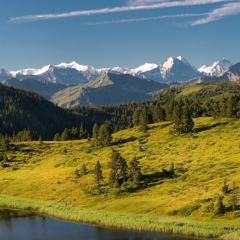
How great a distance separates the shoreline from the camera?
79.1 metres

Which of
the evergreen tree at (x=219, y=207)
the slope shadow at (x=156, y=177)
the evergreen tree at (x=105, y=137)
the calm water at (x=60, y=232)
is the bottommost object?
the calm water at (x=60, y=232)

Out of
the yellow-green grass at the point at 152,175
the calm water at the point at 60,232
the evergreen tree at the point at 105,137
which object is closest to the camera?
the calm water at the point at 60,232

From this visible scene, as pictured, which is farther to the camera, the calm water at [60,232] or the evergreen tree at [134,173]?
the evergreen tree at [134,173]

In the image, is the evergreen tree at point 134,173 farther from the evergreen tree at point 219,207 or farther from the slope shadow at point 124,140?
the slope shadow at point 124,140

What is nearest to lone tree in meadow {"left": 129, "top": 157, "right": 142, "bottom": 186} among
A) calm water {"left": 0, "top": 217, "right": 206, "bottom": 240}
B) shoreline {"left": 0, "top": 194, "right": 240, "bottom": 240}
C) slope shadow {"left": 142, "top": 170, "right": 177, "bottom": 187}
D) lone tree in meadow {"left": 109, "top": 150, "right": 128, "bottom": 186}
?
lone tree in meadow {"left": 109, "top": 150, "right": 128, "bottom": 186}

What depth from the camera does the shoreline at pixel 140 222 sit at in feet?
259

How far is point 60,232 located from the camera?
293ft

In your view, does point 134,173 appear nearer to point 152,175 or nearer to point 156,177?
point 152,175

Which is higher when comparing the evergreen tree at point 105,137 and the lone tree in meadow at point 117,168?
the evergreen tree at point 105,137

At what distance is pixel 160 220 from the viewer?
88188mm

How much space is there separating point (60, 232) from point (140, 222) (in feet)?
58.3

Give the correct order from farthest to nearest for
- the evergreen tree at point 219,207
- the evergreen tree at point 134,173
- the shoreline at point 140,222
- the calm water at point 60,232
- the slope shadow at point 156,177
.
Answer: the evergreen tree at point 134,173 → the slope shadow at point 156,177 → the evergreen tree at point 219,207 → the calm water at point 60,232 → the shoreline at point 140,222

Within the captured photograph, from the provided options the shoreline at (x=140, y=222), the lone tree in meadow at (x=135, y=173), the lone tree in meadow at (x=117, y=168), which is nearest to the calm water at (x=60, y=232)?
the shoreline at (x=140, y=222)

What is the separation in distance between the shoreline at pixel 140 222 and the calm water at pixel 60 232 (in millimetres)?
2569
